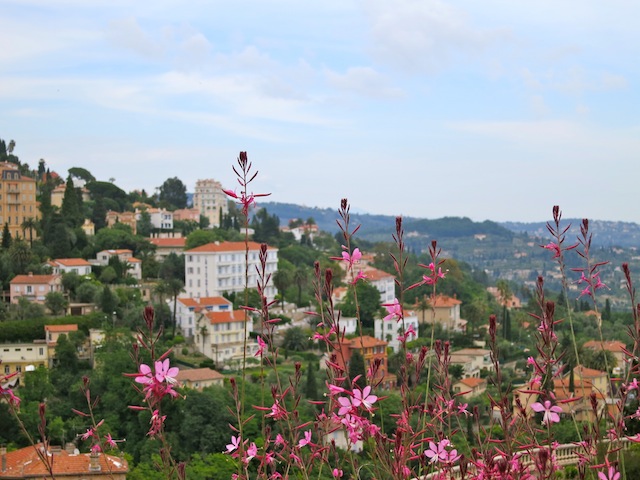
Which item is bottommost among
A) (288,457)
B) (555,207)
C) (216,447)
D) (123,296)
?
(216,447)

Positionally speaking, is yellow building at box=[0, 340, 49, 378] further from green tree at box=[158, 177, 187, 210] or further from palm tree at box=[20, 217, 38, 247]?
green tree at box=[158, 177, 187, 210]

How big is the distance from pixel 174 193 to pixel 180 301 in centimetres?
3432

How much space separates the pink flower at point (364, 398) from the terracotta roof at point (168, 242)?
51.8 meters

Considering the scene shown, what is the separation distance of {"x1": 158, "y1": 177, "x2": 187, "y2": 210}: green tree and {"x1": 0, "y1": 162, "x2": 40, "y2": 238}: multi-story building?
2140 centimetres

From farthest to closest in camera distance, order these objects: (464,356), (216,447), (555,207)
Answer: (464,356) < (216,447) < (555,207)

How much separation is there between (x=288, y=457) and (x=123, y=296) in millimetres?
38914

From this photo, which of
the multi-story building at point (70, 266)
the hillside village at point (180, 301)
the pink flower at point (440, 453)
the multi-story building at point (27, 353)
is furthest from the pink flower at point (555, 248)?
the multi-story building at point (70, 266)

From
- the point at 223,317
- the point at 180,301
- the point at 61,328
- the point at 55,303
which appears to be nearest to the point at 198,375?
Answer: the point at 61,328

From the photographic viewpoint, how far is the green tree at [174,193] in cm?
7381

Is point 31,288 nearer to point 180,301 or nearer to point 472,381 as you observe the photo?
point 180,301

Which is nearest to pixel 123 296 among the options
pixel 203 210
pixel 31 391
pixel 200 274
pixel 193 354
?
pixel 193 354

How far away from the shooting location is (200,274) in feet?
154

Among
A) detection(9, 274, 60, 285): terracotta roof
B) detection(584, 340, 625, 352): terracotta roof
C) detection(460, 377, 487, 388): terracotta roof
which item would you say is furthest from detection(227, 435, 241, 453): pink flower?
detection(9, 274, 60, 285): terracotta roof

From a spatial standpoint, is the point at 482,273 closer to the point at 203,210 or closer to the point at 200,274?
the point at 203,210
